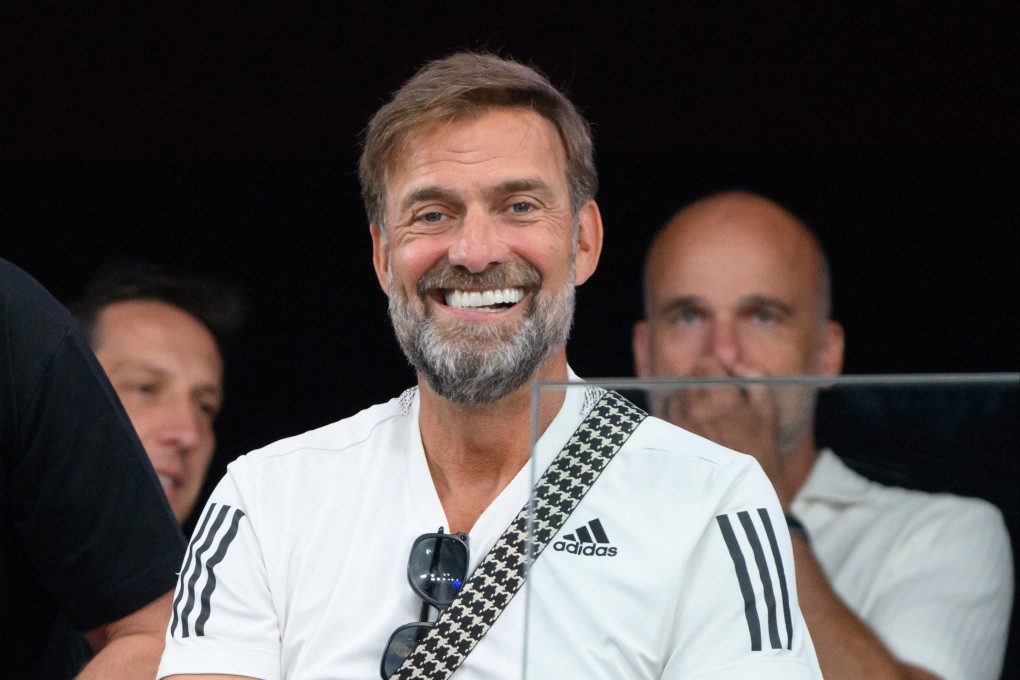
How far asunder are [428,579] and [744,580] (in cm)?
57

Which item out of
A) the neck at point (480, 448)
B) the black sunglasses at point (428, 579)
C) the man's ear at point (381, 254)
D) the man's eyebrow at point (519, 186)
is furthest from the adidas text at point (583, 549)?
the man's ear at point (381, 254)

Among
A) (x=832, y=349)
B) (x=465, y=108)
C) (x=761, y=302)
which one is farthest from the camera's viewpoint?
(x=761, y=302)

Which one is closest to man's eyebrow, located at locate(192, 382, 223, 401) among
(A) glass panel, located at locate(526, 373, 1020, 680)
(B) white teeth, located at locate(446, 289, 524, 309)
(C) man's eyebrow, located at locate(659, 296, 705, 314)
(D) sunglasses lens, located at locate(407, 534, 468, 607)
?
(C) man's eyebrow, located at locate(659, 296, 705, 314)

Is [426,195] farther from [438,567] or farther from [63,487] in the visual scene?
[63,487]

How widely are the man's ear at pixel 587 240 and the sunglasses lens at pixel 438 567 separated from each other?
1.61 feet

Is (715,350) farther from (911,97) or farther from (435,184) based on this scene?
(435,184)

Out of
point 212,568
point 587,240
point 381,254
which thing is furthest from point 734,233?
point 212,568

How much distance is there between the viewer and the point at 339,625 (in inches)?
71.1

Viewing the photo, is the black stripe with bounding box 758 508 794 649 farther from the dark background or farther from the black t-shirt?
the dark background

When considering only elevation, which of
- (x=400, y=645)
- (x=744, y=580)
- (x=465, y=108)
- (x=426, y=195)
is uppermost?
(x=465, y=108)

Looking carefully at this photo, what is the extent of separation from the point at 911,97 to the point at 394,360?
1120mm

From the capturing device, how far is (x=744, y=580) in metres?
1.31

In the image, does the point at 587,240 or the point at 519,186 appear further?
the point at 587,240

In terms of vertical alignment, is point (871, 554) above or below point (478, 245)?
below
